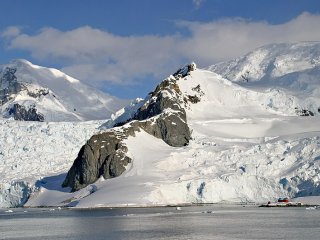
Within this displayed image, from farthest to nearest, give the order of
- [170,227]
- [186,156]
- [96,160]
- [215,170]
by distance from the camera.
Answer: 1. [96,160]
2. [186,156]
3. [215,170]
4. [170,227]

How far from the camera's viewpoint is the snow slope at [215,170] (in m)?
137

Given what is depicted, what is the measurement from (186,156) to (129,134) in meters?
16.5

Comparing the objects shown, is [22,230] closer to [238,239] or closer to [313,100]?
[238,239]

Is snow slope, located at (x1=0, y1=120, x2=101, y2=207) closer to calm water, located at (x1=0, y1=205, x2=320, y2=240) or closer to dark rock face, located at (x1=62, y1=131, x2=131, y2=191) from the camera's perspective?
dark rock face, located at (x1=62, y1=131, x2=131, y2=191)

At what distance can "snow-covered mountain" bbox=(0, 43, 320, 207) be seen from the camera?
13850cm

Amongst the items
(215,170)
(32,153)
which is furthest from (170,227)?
(32,153)

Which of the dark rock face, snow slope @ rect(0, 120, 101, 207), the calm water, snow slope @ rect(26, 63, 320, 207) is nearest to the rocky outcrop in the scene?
the dark rock face

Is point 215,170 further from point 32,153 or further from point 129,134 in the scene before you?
point 32,153

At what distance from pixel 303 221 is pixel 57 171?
9013cm

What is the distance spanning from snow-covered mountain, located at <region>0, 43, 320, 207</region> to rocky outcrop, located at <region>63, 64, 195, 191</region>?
0.76ft

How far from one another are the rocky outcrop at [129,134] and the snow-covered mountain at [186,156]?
9.1 inches

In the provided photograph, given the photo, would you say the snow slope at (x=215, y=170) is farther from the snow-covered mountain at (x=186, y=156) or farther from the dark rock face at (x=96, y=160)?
the dark rock face at (x=96, y=160)

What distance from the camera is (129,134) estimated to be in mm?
163250

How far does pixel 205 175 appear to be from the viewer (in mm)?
142375
